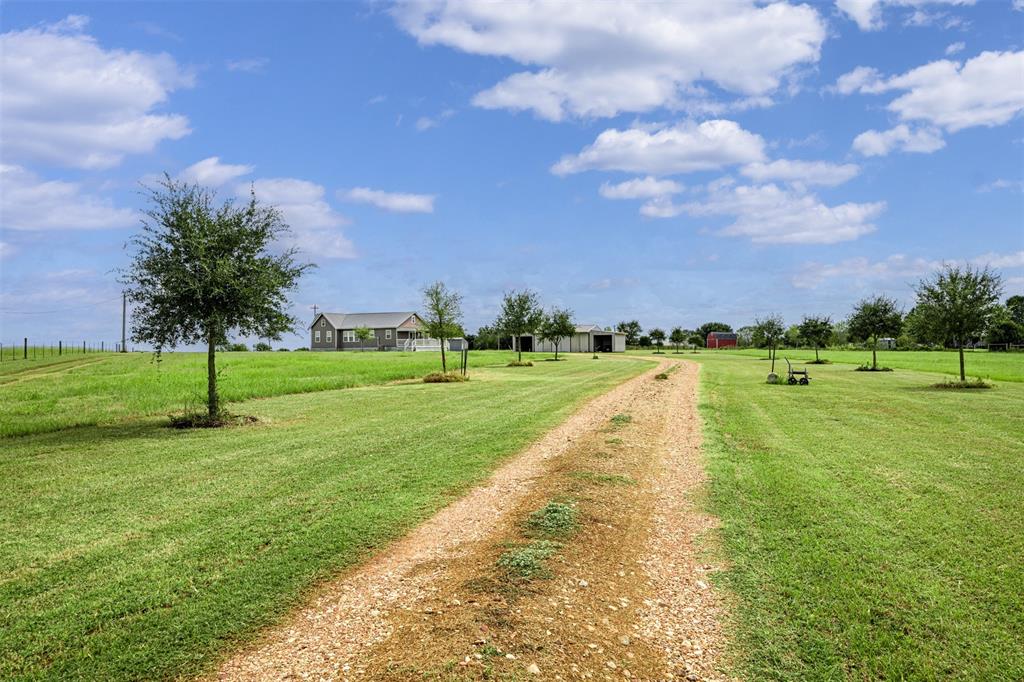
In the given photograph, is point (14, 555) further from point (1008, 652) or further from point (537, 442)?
point (1008, 652)

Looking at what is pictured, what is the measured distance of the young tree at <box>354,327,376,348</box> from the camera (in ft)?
283

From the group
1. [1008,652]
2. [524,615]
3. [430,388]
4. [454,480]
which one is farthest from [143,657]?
[430,388]

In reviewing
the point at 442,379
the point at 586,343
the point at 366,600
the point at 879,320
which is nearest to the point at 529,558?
the point at 366,600

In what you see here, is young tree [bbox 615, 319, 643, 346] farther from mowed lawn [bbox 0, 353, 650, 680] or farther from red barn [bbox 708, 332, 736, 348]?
mowed lawn [bbox 0, 353, 650, 680]

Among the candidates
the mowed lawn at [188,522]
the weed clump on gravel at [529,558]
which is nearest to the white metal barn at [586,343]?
the mowed lawn at [188,522]

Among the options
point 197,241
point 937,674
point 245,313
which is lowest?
point 937,674

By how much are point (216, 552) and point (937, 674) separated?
20.3ft

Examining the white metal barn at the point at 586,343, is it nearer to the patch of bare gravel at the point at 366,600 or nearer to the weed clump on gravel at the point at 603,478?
the weed clump on gravel at the point at 603,478

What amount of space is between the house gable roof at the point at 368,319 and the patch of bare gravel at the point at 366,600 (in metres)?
82.6

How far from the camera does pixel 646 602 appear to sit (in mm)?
5051

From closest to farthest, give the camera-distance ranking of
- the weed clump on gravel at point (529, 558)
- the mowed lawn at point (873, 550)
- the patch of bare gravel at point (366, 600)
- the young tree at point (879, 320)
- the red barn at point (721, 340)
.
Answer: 1. the patch of bare gravel at point (366, 600)
2. the mowed lawn at point (873, 550)
3. the weed clump on gravel at point (529, 558)
4. the young tree at point (879, 320)
5. the red barn at point (721, 340)

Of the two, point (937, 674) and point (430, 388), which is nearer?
point (937, 674)

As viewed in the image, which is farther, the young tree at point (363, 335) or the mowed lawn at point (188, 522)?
the young tree at point (363, 335)

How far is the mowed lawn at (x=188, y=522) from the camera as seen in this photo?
4445 millimetres
